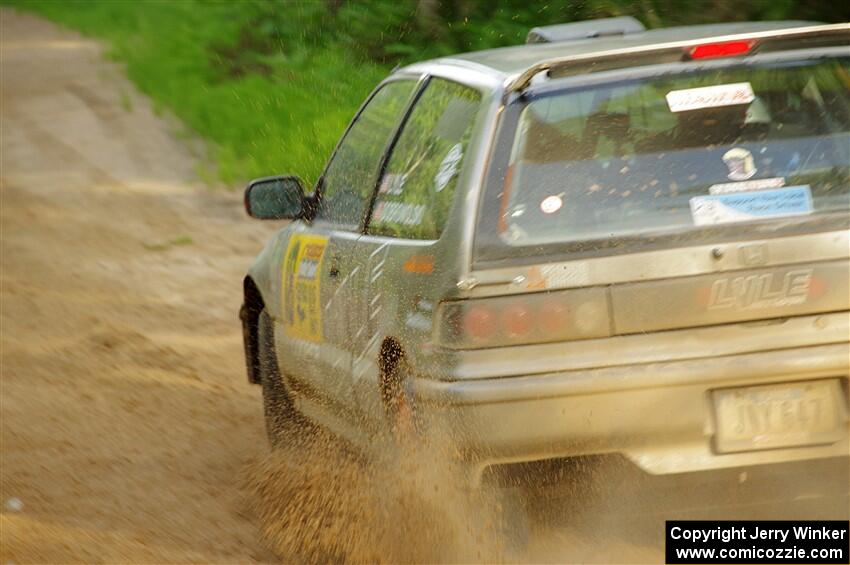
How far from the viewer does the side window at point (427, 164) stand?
512cm

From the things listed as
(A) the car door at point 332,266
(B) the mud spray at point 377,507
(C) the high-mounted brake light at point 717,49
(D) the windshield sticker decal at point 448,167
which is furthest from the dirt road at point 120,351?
(C) the high-mounted brake light at point 717,49

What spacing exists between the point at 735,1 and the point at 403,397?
365 inches

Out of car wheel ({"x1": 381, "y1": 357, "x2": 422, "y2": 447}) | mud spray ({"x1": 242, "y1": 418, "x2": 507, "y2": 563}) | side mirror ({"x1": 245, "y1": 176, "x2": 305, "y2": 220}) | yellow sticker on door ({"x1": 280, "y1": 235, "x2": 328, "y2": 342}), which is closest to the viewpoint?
mud spray ({"x1": 242, "y1": 418, "x2": 507, "y2": 563})

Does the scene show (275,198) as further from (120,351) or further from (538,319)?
(120,351)

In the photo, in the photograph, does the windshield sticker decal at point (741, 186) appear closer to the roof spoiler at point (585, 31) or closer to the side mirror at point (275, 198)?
the roof spoiler at point (585, 31)

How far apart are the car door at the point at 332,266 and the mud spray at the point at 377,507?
0.26 meters

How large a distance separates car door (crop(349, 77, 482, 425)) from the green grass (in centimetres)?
915

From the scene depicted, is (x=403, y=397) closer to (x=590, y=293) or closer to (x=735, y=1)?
(x=590, y=293)

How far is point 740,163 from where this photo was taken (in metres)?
4.89

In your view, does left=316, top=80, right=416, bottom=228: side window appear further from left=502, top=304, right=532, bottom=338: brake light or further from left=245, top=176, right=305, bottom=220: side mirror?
left=502, top=304, right=532, bottom=338: brake light

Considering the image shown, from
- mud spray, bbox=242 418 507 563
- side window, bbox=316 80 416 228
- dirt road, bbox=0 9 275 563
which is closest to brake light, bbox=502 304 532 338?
mud spray, bbox=242 418 507 563

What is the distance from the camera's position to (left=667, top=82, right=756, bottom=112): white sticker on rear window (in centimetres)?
496

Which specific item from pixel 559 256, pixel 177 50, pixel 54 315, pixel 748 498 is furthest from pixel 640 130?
pixel 177 50

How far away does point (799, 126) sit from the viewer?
16.8ft
